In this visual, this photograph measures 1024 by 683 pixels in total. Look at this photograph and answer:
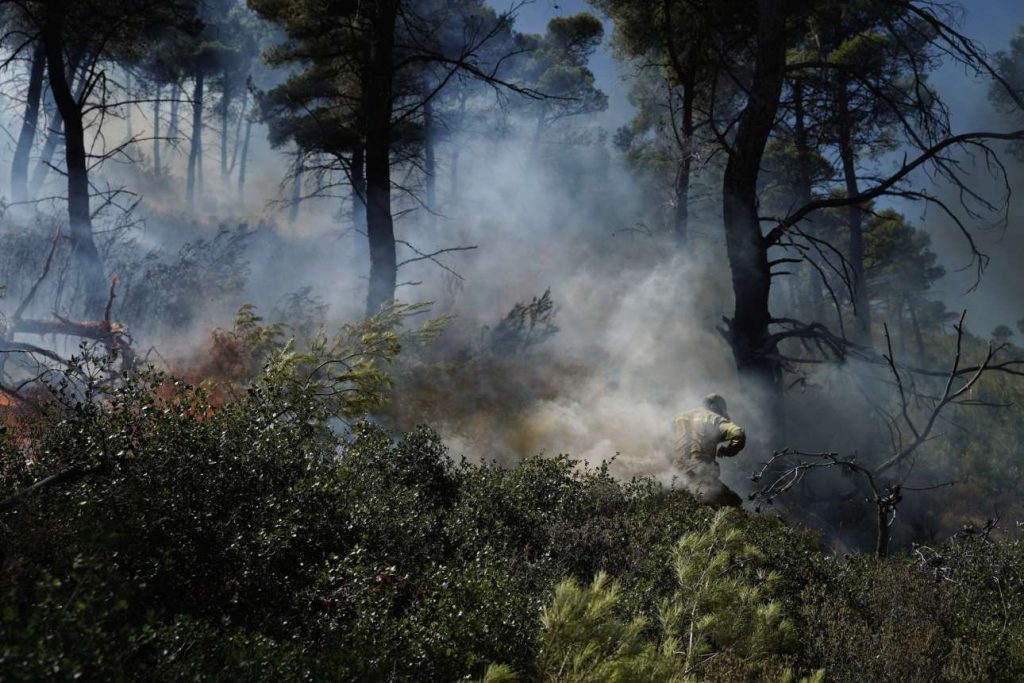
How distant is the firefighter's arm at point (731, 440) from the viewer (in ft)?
25.4

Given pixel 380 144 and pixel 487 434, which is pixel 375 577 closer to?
pixel 380 144

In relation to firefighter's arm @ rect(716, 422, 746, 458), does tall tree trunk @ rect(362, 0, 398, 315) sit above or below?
above

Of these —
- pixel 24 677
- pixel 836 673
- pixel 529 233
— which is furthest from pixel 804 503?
pixel 529 233

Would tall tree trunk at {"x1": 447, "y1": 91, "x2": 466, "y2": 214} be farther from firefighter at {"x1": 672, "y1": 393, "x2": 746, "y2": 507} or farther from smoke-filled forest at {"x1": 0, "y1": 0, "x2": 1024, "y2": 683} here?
firefighter at {"x1": 672, "y1": 393, "x2": 746, "y2": 507}

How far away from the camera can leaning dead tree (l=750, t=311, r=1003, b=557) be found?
570cm

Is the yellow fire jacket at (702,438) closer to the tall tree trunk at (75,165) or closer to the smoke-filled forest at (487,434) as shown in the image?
the smoke-filled forest at (487,434)

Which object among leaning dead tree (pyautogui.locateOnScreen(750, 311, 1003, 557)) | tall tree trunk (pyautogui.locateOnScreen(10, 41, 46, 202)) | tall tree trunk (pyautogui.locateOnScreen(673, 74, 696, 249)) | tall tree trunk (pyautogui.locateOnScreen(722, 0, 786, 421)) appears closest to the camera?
leaning dead tree (pyautogui.locateOnScreen(750, 311, 1003, 557))

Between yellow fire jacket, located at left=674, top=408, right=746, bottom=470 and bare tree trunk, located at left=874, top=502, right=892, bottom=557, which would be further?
yellow fire jacket, located at left=674, top=408, right=746, bottom=470

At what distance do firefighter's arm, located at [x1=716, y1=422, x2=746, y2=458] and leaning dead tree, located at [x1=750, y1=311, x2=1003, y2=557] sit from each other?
39 centimetres

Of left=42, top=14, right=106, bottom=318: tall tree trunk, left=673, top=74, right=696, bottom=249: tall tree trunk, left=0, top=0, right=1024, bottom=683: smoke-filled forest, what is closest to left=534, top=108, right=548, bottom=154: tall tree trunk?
left=0, top=0, right=1024, bottom=683: smoke-filled forest

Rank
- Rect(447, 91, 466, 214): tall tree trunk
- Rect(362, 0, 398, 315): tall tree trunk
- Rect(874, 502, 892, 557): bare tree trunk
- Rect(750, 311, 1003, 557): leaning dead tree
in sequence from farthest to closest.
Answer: Rect(447, 91, 466, 214): tall tree trunk → Rect(362, 0, 398, 315): tall tree trunk → Rect(874, 502, 892, 557): bare tree trunk → Rect(750, 311, 1003, 557): leaning dead tree

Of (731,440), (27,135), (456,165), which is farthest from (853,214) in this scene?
(456,165)

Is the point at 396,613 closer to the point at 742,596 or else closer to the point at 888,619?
the point at 742,596

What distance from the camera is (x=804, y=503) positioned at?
10.9 metres
